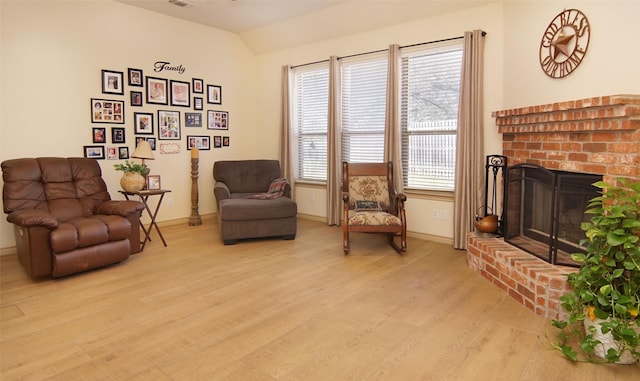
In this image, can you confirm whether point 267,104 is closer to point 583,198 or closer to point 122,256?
point 122,256

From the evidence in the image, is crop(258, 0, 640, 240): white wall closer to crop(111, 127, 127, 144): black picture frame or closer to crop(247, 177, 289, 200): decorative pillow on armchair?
crop(247, 177, 289, 200): decorative pillow on armchair

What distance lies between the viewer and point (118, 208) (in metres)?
3.95

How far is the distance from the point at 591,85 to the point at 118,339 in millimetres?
3556

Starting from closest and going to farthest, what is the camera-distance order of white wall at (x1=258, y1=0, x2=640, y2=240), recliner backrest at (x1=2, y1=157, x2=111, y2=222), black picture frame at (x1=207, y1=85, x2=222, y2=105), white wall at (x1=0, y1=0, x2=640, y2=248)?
1. white wall at (x1=258, y1=0, x2=640, y2=240)
2. white wall at (x1=0, y1=0, x2=640, y2=248)
3. recliner backrest at (x1=2, y1=157, x2=111, y2=222)
4. black picture frame at (x1=207, y1=85, x2=222, y2=105)

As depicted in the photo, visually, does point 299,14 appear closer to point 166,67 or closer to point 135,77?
point 166,67

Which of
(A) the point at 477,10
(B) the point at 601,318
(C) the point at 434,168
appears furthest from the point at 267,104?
(B) the point at 601,318

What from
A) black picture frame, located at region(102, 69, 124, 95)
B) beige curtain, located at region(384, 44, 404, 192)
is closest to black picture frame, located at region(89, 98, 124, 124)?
black picture frame, located at region(102, 69, 124, 95)

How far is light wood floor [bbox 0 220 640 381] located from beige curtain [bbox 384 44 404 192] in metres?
1.21

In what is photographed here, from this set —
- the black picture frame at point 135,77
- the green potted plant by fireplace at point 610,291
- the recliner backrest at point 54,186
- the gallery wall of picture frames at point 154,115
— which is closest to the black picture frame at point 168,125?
the gallery wall of picture frames at point 154,115

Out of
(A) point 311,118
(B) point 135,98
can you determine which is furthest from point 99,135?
(A) point 311,118

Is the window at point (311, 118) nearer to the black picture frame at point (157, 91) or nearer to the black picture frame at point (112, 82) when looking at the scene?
the black picture frame at point (157, 91)

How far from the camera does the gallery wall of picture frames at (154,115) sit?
4871 mm

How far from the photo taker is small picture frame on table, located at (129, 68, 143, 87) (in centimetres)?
509

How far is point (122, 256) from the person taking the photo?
380cm
